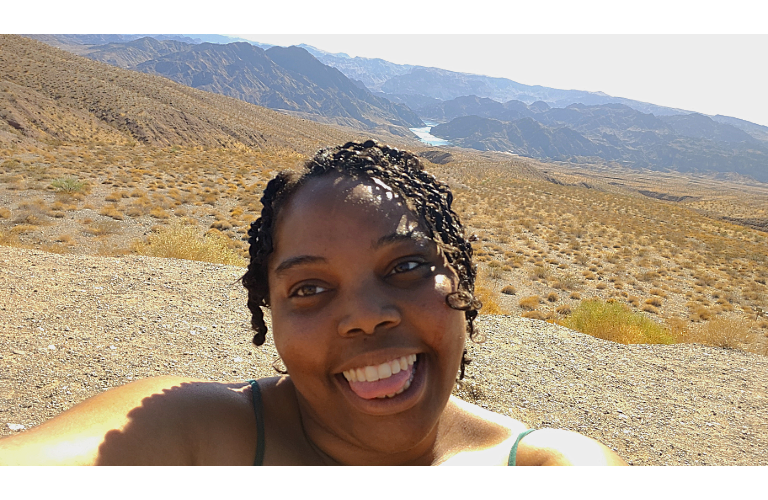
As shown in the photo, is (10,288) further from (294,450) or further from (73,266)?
(294,450)

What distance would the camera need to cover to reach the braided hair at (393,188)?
5.32 feet

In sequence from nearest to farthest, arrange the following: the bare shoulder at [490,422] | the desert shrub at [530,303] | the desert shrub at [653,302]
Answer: the bare shoulder at [490,422] → the desert shrub at [530,303] → the desert shrub at [653,302]

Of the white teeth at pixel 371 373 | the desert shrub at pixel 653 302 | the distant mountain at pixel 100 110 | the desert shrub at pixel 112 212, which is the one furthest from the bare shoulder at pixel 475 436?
the distant mountain at pixel 100 110

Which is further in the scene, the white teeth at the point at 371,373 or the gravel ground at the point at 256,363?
the gravel ground at the point at 256,363

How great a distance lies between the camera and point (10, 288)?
21.8 ft

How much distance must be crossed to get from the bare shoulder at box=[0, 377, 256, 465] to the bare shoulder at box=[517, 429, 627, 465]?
1037 mm

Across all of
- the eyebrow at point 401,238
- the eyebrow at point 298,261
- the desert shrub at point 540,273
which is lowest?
the desert shrub at point 540,273

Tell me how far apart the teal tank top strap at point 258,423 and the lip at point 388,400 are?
0.42 m

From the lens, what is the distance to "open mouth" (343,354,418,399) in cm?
138

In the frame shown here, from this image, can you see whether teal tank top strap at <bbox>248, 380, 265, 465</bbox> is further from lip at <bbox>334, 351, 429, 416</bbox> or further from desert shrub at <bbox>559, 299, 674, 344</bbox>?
desert shrub at <bbox>559, 299, 674, 344</bbox>

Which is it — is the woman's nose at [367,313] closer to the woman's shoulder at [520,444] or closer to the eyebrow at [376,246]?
the eyebrow at [376,246]

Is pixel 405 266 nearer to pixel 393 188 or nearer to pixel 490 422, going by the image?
pixel 393 188
